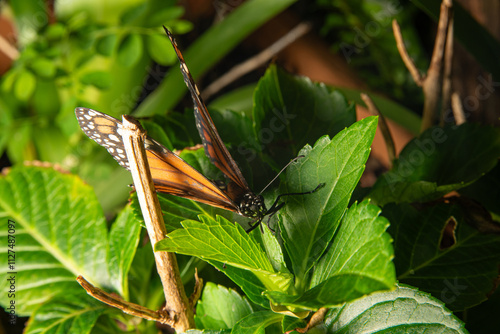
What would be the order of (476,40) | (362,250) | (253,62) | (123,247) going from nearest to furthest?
(362,250), (123,247), (476,40), (253,62)

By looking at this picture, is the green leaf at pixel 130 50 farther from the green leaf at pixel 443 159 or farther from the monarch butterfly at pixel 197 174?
the green leaf at pixel 443 159

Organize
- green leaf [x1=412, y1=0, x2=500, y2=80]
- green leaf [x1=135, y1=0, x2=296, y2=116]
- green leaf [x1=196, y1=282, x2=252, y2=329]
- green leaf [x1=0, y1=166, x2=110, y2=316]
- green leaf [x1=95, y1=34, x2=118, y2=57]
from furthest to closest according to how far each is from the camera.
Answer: green leaf [x1=135, y1=0, x2=296, y2=116] < green leaf [x1=95, y1=34, x2=118, y2=57] < green leaf [x1=412, y1=0, x2=500, y2=80] < green leaf [x1=0, y1=166, x2=110, y2=316] < green leaf [x1=196, y1=282, x2=252, y2=329]

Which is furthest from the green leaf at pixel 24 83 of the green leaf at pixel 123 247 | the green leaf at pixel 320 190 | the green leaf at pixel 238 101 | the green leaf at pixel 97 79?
the green leaf at pixel 320 190

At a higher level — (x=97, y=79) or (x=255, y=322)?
(x=97, y=79)

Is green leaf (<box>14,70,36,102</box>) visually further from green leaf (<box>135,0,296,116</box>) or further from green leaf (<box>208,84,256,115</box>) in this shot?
green leaf (<box>208,84,256,115</box>)

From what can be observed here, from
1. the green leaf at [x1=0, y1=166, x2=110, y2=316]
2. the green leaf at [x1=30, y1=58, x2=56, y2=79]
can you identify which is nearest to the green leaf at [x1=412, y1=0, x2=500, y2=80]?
the green leaf at [x1=0, y1=166, x2=110, y2=316]

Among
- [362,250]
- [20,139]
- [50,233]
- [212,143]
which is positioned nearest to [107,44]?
[20,139]

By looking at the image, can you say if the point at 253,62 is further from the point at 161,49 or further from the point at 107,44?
the point at 107,44

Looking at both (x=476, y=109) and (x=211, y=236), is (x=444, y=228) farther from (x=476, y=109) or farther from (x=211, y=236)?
(x=476, y=109)

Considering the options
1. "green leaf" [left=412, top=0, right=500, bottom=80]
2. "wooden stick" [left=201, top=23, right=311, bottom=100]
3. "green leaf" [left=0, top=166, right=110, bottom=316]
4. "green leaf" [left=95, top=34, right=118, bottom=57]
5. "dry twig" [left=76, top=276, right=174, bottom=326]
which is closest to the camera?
"dry twig" [left=76, top=276, right=174, bottom=326]
